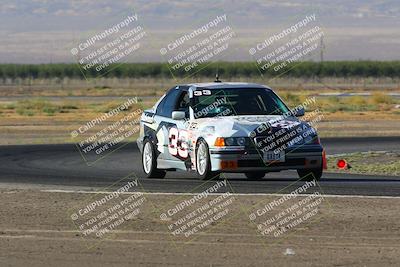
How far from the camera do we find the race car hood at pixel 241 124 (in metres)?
19.3

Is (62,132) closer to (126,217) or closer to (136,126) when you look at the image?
(136,126)

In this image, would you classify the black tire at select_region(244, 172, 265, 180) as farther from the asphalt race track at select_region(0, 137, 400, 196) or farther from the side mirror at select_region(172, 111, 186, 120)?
the side mirror at select_region(172, 111, 186, 120)

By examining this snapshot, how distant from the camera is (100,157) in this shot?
27.8 metres

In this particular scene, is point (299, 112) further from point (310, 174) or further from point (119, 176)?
→ point (119, 176)

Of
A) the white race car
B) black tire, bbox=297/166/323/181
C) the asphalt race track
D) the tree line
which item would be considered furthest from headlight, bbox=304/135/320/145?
the tree line

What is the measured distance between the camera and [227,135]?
1925cm

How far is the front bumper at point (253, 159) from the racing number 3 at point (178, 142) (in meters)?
1.08

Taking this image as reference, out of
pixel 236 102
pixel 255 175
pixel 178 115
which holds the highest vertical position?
pixel 178 115

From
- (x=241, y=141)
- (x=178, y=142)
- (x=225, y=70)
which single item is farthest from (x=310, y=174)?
(x=225, y=70)

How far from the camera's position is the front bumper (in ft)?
63.0

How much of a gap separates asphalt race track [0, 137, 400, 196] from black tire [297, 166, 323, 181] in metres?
0.17

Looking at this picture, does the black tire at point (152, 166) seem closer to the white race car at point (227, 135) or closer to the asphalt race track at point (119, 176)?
the white race car at point (227, 135)

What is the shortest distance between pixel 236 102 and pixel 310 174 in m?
1.69

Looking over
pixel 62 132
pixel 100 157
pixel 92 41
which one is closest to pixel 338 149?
pixel 100 157
